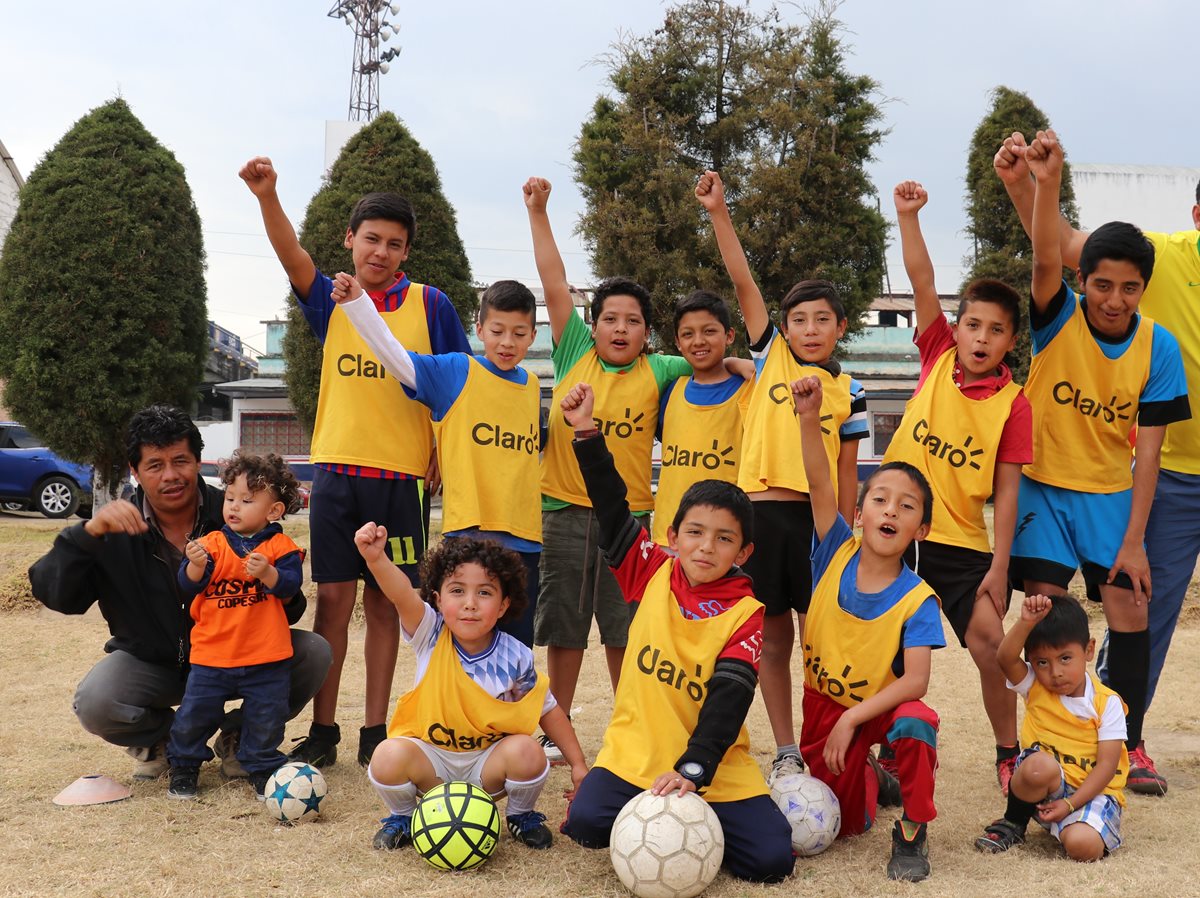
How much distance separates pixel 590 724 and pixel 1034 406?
2.71m

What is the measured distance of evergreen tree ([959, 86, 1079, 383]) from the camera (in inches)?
562

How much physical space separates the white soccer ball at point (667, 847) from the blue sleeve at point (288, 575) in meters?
1.65

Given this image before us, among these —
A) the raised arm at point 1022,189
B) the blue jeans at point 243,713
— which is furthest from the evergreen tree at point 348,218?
the raised arm at point 1022,189

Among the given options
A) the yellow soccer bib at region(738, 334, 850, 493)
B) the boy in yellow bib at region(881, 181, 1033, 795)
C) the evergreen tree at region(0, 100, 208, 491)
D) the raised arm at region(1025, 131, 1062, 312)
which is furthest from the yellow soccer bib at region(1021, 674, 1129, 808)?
the evergreen tree at region(0, 100, 208, 491)

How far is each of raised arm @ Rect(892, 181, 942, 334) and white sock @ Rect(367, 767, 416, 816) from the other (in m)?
2.71

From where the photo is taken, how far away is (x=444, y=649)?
3.52 metres

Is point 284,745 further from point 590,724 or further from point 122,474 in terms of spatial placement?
point 122,474

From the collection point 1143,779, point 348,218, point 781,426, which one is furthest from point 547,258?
point 348,218

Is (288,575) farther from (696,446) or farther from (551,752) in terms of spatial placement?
(696,446)

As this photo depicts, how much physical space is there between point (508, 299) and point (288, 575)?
140cm

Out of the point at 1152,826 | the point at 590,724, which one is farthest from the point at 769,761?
the point at 1152,826

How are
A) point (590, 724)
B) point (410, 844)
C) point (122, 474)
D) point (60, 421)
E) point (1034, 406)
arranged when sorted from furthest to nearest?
point (122, 474) → point (60, 421) → point (590, 724) → point (1034, 406) → point (410, 844)

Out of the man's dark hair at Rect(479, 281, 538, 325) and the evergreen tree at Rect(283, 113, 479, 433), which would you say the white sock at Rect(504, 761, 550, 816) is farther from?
the evergreen tree at Rect(283, 113, 479, 433)

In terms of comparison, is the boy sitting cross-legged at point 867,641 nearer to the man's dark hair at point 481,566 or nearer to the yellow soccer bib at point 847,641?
the yellow soccer bib at point 847,641
